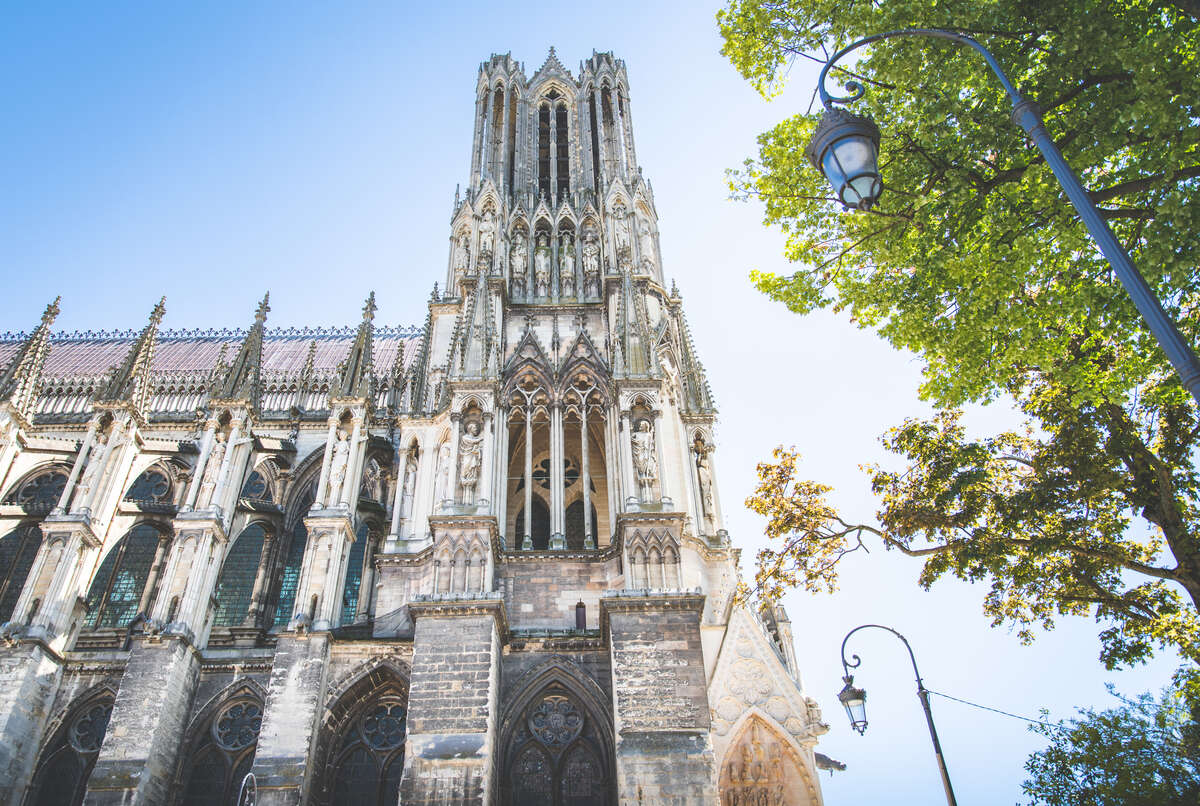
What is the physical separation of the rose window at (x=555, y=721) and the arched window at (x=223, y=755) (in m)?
6.01

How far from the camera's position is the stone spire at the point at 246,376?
74.3ft

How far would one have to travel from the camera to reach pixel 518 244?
25750mm

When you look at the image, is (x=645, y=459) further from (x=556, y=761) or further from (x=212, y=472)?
(x=212, y=472)

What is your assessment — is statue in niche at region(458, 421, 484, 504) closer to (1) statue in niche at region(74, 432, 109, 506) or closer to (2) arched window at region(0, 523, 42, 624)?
(1) statue in niche at region(74, 432, 109, 506)

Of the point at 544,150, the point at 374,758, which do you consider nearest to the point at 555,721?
the point at 374,758

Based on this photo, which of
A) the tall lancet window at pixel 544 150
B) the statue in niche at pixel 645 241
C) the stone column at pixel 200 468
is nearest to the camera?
the stone column at pixel 200 468

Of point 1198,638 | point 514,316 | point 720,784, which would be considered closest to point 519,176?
point 514,316

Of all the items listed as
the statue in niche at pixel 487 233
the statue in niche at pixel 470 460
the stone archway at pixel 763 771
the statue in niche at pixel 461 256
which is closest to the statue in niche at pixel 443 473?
the statue in niche at pixel 470 460

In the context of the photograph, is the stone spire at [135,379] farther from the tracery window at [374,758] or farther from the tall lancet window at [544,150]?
the tall lancet window at [544,150]

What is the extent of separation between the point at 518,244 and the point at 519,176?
3.51m

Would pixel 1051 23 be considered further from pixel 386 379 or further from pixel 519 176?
pixel 386 379

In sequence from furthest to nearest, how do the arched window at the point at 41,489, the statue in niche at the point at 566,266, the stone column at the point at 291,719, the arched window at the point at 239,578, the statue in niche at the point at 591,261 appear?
the arched window at the point at 41,489 < the statue in niche at the point at 591,261 < the statue in niche at the point at 566,266 < the arched window at the point at 239,578 < the stone column at the point at 291,719

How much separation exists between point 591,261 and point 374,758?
1453 cm

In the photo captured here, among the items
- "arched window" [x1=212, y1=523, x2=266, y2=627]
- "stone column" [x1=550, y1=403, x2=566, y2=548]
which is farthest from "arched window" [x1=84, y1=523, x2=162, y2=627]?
"stone column" [x1=550, y1=403, x2=566, y2=548]
